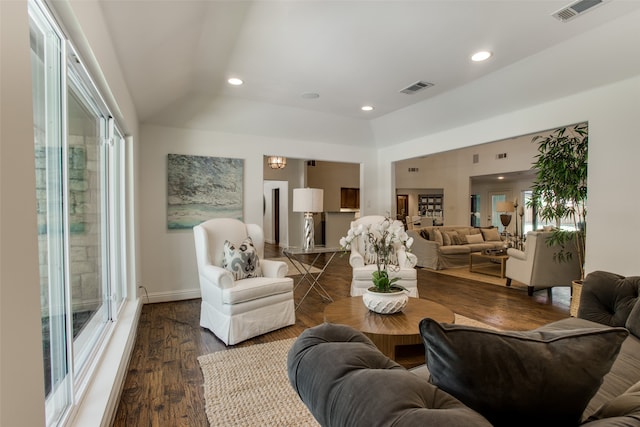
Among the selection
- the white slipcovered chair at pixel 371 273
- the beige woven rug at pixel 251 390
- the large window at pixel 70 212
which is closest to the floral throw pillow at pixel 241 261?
the beige woven rug at pixel 251 390

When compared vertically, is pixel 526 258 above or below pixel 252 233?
below

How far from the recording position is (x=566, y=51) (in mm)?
2852

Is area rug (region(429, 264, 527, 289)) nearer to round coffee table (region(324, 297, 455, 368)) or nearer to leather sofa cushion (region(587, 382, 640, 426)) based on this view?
round coffee table (region(324, 297, 455, 368))

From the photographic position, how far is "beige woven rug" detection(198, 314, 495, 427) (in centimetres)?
177

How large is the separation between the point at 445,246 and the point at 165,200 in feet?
18.0

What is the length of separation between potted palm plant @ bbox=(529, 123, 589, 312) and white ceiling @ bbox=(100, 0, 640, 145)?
1.92 ft

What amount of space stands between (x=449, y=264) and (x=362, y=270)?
360 centimetres

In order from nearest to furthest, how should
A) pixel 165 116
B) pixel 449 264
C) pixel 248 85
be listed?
pixel 248 85 → pixel 165 116 → pixel 449 264

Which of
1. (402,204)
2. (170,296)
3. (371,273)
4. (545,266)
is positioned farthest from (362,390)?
(402,204)

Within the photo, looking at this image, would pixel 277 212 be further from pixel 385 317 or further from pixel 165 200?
pixel 385 317

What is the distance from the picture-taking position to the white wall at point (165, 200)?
13.3 feet

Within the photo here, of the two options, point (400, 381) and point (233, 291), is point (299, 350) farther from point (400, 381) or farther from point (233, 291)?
point (233, 291)

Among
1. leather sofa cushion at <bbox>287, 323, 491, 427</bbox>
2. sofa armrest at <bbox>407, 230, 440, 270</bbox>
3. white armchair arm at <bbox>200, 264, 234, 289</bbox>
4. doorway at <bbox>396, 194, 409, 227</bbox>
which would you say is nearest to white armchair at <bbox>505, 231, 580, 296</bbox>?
sofa armrest at <bbox>407, 230, 440, 270</bbox>

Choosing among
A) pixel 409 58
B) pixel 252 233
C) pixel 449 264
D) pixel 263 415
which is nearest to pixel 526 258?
pixel 449 264
